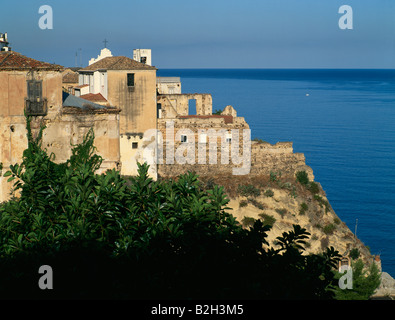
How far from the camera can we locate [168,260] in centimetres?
1452

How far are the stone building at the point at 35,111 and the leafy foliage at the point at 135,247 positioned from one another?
16318 mm

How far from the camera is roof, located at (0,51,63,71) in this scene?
32.1 m

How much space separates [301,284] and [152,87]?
27.8 meters

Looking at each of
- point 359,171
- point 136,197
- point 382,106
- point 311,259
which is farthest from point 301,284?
point 382,106

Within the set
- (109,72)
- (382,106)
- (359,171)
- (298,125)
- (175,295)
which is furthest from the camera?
(382,106)

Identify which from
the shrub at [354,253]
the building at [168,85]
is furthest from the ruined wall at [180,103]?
the shrub at [354,253]

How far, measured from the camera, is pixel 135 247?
48.3 feet

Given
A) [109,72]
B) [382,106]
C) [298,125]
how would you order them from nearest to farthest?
[109,72], [298,125], [382,106]

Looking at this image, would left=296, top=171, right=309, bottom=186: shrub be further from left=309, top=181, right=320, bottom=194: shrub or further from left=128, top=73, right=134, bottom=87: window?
left=128, top=73, right=134, bottom=87: window

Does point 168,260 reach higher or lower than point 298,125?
lower

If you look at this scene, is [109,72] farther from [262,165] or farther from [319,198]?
[319,198]

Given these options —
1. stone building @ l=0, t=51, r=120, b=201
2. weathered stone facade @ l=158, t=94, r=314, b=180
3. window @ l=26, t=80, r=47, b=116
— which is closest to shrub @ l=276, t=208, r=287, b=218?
weathered stone facade @ l=158, t=94, r=314, b=180

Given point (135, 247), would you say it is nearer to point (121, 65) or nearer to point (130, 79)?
point (130, 79)

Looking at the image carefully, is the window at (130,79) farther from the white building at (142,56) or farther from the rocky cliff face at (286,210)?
the white building at (142,56)
